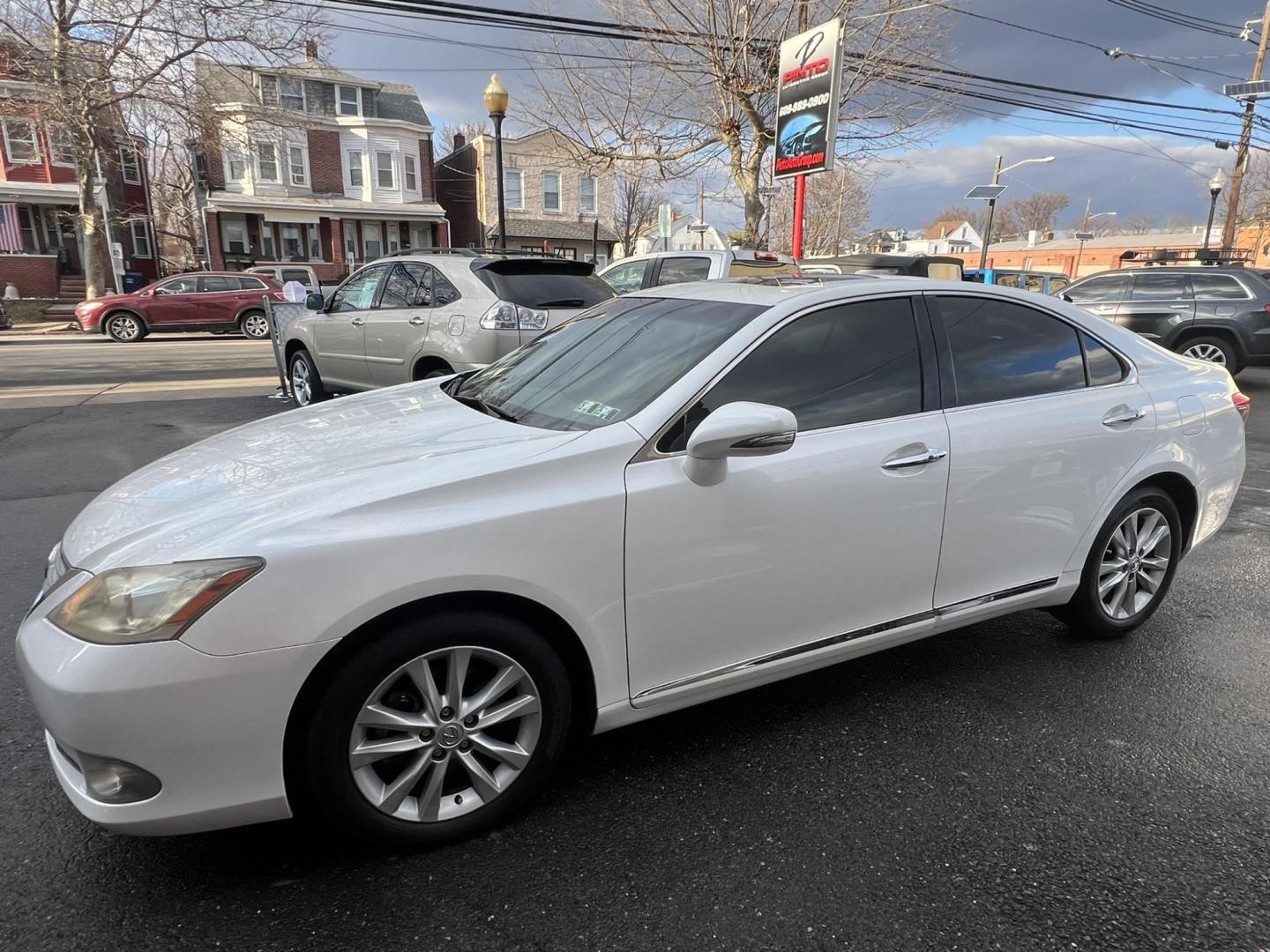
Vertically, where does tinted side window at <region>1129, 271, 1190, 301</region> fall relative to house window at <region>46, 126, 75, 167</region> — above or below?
below

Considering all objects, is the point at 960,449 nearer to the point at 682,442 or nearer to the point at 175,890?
the point at 682,442

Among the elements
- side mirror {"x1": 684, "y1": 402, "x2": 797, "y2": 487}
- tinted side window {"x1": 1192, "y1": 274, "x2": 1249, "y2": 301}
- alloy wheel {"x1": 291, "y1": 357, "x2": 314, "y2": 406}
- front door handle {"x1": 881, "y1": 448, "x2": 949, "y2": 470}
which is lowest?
alloy wheel {"x1": 291, "y1": 357, "x2": 314, "y2": 406}

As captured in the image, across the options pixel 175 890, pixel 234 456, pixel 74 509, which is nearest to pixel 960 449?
pixel 234 456

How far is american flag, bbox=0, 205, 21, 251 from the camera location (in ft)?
92.1

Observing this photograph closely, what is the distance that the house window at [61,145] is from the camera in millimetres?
21625

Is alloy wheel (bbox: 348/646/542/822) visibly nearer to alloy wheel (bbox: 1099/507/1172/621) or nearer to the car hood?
the car hood

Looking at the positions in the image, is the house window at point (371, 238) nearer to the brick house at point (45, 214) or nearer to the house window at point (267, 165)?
the house window at point (267, 165)

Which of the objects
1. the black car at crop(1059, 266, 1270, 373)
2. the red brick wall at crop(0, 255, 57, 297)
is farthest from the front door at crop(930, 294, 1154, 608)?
the red brick wall at crop(0, 255, 57, 297)

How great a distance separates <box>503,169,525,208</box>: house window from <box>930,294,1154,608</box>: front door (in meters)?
37.3

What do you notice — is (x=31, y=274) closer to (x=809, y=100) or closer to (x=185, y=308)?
(x=185, y=308)

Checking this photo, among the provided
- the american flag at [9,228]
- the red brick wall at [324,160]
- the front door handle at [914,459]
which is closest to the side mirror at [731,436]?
the front door handle at [914,459]

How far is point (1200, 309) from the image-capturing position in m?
11.7

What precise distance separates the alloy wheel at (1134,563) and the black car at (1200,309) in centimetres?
853

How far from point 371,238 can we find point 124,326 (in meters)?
17.1
